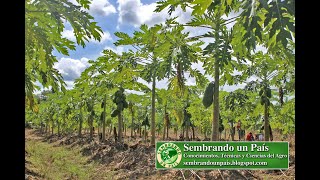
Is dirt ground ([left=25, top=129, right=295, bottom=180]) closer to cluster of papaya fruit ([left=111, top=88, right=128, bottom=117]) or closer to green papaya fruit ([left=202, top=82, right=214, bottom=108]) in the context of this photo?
green papaya fruit ([left=202, top=82, right=214, bottom=108])

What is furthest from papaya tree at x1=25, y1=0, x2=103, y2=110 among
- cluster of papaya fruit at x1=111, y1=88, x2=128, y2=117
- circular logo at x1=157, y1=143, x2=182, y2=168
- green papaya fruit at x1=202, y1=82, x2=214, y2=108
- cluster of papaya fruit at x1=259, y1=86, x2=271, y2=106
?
cluster of papaya fruit at x1=111, y1=88, x2=128, y2=117

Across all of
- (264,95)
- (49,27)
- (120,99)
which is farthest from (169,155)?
(120,99)

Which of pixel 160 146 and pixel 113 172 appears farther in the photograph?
pixel 113 172

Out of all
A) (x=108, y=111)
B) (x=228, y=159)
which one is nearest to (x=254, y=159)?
(x=228, y=159)

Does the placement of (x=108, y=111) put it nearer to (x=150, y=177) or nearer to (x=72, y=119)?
(x=72, y=119)

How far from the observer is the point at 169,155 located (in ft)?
14.4

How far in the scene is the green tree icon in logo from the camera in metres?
4.35

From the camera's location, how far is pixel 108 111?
21.9 meters

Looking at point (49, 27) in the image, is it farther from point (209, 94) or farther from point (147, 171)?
point (147, 171)

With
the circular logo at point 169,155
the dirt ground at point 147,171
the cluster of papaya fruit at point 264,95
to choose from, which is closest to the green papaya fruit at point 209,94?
the dirt ground at point 147,171

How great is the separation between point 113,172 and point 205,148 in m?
5.09

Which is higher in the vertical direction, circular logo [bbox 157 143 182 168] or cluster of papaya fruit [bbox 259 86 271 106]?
cluster of papaya fruit [bbox 259 86 271 106]
